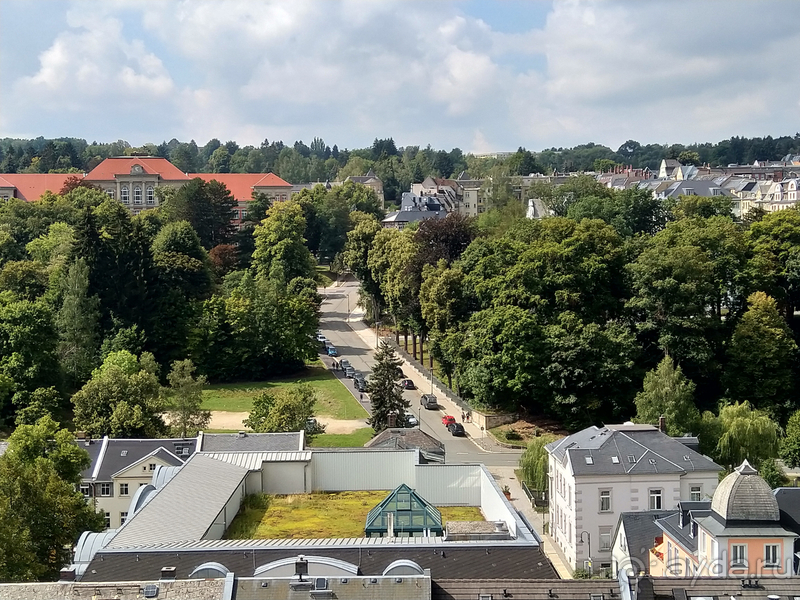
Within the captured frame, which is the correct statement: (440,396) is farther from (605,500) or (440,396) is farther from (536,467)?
(605,500)

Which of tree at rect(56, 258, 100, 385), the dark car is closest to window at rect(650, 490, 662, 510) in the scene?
the dark car

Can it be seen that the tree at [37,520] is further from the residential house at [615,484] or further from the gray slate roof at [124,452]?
the residential house at [615,484]

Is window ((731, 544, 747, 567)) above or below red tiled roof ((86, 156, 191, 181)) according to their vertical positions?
below

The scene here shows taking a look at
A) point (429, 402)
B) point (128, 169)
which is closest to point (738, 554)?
point (429, 402)

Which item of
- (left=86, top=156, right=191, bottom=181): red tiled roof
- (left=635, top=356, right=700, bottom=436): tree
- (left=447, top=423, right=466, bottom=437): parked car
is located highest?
(left=86, top=156, right=191, bottom=181): red tiled roof

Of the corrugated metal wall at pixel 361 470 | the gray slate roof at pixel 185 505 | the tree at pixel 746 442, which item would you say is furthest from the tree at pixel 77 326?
the tree at pixel 746 442

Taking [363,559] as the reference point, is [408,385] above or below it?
below

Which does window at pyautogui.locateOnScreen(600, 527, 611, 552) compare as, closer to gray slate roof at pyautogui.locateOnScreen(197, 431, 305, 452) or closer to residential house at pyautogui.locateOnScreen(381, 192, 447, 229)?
gray slate roof at pyautogui.locateOnScreen(197, 431, 305, 452)
